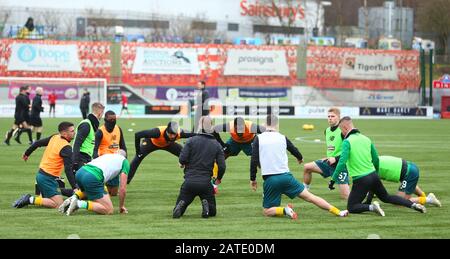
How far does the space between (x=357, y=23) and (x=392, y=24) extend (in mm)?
7413

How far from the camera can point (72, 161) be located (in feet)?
54.3

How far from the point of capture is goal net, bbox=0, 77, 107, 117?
6253 cm

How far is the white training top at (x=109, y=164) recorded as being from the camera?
15.3m

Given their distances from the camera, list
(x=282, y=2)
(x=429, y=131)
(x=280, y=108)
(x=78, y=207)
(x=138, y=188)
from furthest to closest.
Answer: (x=282, y=2), (x=280, y=108), (x=429, y=131), (x=138, y=188), (x=78, y=207)

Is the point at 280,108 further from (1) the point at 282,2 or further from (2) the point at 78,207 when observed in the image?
(2) the point at 78,207

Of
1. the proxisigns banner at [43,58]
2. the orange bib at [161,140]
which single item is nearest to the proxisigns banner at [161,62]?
the proxisigns banner at [43,58]

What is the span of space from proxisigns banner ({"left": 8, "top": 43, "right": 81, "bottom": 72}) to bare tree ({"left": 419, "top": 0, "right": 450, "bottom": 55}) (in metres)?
27.6

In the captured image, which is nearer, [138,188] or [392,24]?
[138,188]

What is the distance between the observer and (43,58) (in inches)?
2874

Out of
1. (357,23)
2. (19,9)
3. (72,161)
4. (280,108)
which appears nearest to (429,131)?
(280,108)

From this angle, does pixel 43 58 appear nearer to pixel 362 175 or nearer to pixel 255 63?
pixel 255 63

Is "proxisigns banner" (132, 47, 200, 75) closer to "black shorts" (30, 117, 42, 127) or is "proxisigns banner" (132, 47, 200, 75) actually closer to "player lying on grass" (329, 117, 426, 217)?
"black shorts" (30, 117, 42, 127)

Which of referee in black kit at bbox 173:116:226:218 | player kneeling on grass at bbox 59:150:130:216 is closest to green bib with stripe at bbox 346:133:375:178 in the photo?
referee in black kit at bbox 173:116:226:218

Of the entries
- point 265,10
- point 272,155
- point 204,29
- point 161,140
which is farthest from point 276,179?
point 265,10
